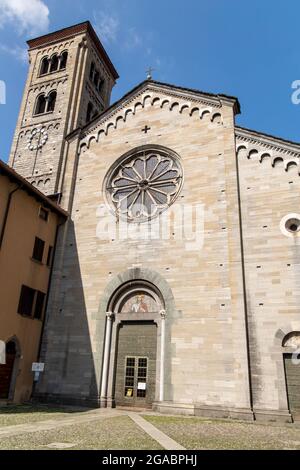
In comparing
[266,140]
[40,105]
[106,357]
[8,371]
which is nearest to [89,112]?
[40,105]

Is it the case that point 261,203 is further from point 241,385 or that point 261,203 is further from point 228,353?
point 241,385

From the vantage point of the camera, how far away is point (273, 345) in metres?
15.2

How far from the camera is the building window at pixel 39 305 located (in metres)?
19.3

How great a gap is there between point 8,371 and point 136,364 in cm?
605

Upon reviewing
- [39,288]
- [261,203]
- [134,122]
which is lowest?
[39,288]

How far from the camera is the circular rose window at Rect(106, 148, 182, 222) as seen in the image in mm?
20609

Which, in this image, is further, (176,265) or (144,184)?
(144,184)

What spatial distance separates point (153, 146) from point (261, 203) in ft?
25.3

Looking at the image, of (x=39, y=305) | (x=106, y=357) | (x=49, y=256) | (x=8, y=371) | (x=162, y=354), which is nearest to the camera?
(x=162, y=354)

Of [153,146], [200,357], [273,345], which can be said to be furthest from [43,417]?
[153,146]

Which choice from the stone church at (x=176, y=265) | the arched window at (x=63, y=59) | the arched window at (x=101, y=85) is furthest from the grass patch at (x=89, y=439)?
the arched window at (x=101, y=85)

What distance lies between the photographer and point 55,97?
31266mm

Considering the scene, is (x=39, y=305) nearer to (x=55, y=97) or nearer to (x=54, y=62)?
(x=55, y=97)

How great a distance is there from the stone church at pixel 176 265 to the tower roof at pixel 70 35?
43.6 ft
